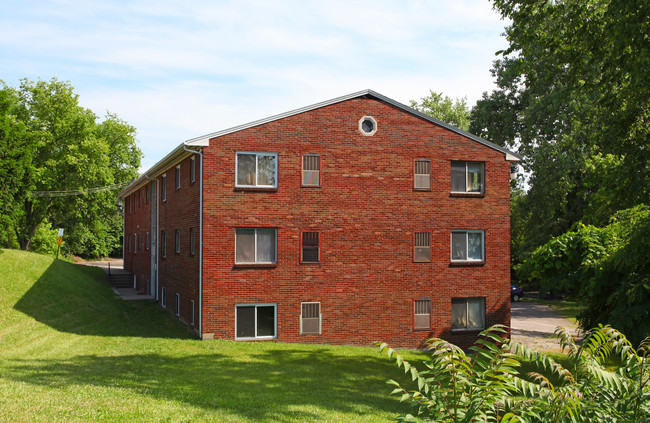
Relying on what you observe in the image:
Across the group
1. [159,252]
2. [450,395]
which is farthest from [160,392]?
[159,252]

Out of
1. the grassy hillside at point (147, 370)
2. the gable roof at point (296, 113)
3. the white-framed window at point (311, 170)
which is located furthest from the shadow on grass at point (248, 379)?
the gable roof at point (296, 113)

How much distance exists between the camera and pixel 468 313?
24.6 meters

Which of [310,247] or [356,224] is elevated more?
[356,224]

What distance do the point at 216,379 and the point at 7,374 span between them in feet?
16.1

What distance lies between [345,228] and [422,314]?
15.8ft

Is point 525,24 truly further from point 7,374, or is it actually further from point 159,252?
point 159,252

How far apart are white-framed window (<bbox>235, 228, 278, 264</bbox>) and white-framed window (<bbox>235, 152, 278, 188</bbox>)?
180 centimetres

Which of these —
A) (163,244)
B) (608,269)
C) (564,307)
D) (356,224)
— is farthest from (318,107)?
(564,307)

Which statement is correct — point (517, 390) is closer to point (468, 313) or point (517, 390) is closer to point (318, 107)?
point (318, 107)

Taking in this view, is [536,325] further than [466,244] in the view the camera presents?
Yes

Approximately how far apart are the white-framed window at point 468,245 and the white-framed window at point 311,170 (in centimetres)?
644

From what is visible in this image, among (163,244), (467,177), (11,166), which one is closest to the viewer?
(467,177)

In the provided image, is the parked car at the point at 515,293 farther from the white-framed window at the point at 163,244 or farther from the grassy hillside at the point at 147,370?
the white-framed window at the point at 163,244

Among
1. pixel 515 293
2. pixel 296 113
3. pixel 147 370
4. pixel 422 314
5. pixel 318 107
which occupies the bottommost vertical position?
pixel 515 293
